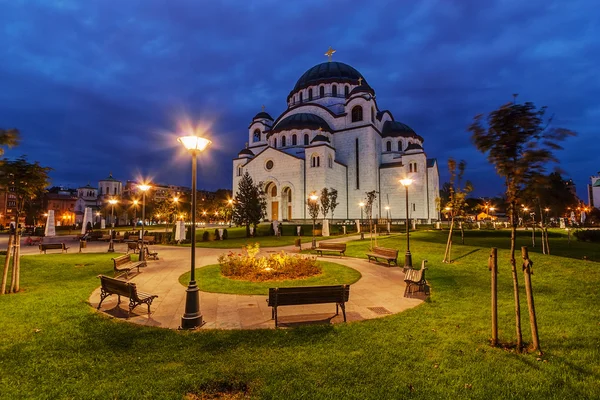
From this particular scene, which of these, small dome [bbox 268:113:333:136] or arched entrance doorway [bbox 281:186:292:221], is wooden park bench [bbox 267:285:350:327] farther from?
small dome [bbox 268:113:333:136]

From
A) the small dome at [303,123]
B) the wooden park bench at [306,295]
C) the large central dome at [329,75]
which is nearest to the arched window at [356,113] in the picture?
the small dome at [303,123]

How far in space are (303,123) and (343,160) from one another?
972 centimetres

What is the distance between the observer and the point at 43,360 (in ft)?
15.3

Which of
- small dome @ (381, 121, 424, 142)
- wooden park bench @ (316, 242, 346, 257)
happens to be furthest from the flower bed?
small dome @ (381, 121, 424, 142)

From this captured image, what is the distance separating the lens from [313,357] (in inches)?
186

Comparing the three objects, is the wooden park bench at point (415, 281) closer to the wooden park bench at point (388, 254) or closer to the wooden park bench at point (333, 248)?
the wooden park bench at point (388, 254)

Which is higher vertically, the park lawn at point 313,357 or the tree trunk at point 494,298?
the tree trunk at point 494,298

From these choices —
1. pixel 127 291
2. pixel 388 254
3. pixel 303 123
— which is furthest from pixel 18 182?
pixel 303 123

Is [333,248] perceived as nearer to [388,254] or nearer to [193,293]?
[388,254]

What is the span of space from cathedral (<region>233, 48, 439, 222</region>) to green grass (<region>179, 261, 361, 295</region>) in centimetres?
3442

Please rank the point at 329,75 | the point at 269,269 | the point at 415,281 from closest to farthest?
1. the point at 415,281
2. the point at 269,269
3. the point at 329,75

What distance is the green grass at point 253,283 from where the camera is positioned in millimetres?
9227

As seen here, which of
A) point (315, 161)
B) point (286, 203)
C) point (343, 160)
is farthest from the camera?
point (343, 160)

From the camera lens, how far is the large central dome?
57.4 meters
